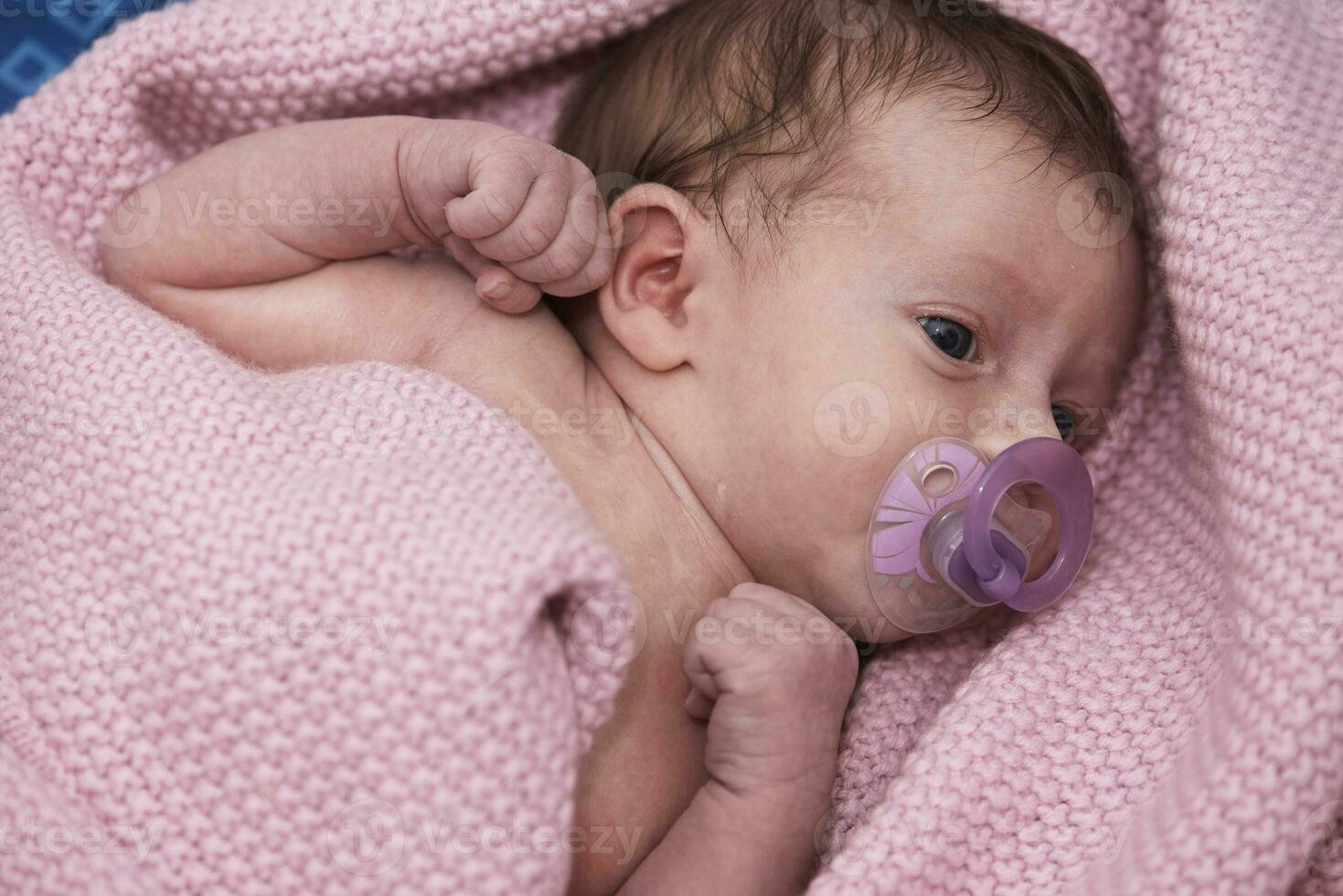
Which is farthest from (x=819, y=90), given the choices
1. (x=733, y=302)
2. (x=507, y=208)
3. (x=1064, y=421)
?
(x=1064, y=421)

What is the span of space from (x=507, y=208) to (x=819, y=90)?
440 millimetres

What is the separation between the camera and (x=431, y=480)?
1.19 meters

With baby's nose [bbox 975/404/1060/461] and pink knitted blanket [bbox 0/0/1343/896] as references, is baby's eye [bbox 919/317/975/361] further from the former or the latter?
pink knitted blanket [bbox 0/0/1343/896]

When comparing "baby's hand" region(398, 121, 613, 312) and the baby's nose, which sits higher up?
"baby's hand" region(398, 121, 613, 312)

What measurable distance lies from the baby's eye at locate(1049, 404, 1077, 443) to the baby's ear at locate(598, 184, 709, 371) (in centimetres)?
54

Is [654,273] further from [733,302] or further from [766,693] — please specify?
[766,693]

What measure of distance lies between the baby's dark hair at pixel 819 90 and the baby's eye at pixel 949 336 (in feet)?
0.69

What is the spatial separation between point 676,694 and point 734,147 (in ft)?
2.35

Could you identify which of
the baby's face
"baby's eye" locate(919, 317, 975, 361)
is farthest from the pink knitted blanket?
"baby's eye" locate(919, 317, 975, 361)

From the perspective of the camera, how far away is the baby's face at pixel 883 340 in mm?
1382

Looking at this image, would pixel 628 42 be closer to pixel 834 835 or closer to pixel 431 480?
pixel 431 480

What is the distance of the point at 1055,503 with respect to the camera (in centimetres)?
142

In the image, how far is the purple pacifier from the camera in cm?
134

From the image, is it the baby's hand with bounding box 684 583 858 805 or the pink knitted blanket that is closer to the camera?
the pink knitted blanket
